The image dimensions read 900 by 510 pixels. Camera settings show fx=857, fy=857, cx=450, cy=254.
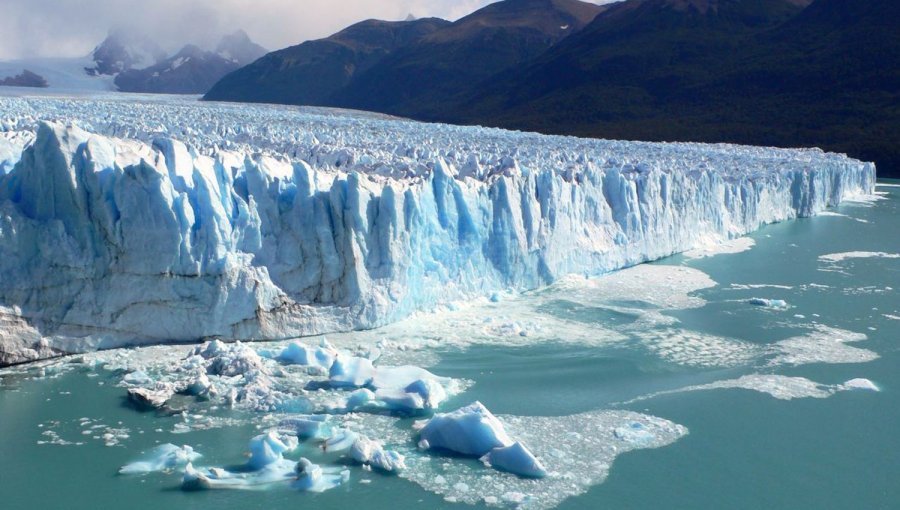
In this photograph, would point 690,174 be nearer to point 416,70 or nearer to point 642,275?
point 642,275

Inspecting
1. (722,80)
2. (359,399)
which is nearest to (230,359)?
(359,399)

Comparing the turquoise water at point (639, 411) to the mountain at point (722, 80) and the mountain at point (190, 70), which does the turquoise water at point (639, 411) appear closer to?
the mountain at point (722, 80)

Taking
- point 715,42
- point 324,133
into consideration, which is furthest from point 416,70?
point 324,133

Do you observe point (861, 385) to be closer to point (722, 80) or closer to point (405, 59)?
point (722, 80)

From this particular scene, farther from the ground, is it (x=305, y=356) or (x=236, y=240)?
(x=236, y=240)

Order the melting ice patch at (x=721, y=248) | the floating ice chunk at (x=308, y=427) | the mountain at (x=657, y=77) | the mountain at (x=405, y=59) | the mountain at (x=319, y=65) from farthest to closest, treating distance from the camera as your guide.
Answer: the mountain at (x=319, y=65) < the mountain at (x=405, y=59) < the mountain at (x=657, y=77) < the melting ice patch at (x=721, y=248) < the floating ice chunk at (x=308, y=427)

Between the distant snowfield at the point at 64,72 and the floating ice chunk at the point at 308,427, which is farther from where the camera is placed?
the distant snowfield at the point at 64,72

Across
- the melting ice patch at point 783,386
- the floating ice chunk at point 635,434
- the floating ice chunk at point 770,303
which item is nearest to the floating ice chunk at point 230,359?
the floating ice chunk at point 635,434
